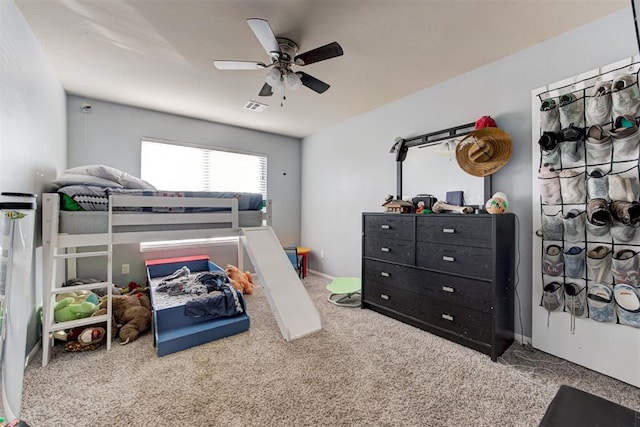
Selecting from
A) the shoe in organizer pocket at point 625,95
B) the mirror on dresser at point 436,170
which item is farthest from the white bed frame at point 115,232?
the shoe in organizer pocket at point 625,95

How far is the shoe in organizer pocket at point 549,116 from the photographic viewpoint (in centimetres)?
201

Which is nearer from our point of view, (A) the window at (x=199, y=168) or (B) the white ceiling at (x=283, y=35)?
(B) the white ceiling at (x=283, y=35)

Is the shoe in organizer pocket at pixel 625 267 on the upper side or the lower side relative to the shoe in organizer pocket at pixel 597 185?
lower

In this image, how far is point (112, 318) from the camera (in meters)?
2.37

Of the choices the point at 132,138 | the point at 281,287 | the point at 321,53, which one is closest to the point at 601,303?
the point at 281,287

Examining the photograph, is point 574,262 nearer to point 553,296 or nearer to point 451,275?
point 553,296

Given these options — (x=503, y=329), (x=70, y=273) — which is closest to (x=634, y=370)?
(x=503, y=329)

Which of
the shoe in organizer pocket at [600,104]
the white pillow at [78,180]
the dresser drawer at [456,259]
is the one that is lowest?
the dresser drawer at [456,259]

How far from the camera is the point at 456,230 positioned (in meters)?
2.23

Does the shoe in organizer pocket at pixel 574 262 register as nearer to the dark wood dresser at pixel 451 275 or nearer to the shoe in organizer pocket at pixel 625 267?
the shoe in organizer pocket at pixel 625 267

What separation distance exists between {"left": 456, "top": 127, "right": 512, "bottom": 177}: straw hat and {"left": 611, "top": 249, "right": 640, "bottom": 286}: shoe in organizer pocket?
966mm

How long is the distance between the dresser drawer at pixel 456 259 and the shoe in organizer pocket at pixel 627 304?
73cm

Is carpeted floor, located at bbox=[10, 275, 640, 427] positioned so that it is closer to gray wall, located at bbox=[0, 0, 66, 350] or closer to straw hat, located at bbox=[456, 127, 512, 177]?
gray wall, located at bbox=[0, 0, 66, 350]

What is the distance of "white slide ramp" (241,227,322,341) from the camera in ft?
7.58
